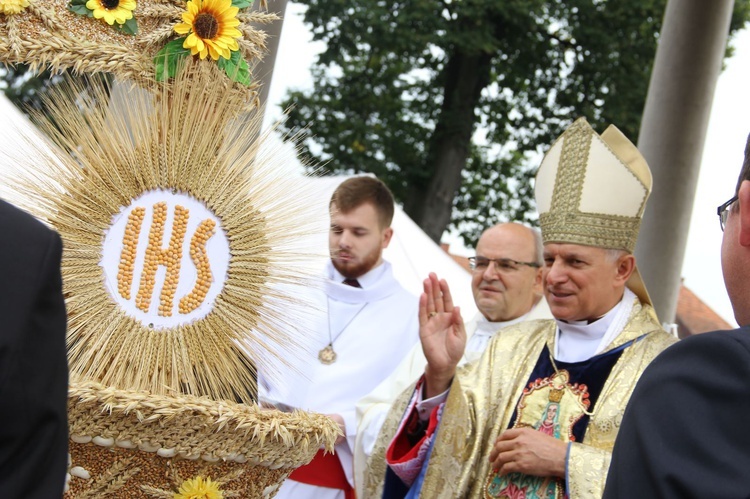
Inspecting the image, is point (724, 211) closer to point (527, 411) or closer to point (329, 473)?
point (527, 411)

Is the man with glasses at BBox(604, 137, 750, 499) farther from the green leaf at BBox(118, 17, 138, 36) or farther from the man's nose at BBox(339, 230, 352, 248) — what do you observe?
the man's nose at BBox(339, 230, 352, 248)

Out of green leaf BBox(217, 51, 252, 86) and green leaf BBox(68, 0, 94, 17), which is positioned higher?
green leaf BBox(68, 0, 94, 17)

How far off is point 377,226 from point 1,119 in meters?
2.13

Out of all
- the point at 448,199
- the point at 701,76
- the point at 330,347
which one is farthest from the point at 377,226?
the point at 448,199

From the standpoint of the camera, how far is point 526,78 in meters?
16.5

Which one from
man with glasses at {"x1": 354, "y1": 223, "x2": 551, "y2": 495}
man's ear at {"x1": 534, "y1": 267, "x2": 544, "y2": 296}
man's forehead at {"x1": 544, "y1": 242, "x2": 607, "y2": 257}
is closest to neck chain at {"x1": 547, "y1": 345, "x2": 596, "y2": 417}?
man's forehead at {"x1": 544, "y1": 242, "x2": 607, "y2": 257}

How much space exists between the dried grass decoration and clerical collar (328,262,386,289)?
2.56 m

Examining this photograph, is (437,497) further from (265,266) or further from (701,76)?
(701,76)

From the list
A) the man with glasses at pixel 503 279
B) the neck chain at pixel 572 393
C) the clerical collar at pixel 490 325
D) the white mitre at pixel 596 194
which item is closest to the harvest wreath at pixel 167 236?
the neck chain at pixel 572 393

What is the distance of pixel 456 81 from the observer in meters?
15.8

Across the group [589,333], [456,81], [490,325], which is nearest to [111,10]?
[589,333]

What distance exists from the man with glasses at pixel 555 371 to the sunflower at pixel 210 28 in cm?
128

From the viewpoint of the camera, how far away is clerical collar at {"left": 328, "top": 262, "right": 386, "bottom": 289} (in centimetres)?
505

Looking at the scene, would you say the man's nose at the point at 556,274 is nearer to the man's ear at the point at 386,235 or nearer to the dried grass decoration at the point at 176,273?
the man's ear at the point at 386,235
